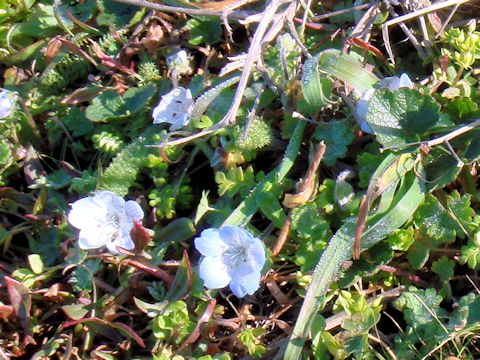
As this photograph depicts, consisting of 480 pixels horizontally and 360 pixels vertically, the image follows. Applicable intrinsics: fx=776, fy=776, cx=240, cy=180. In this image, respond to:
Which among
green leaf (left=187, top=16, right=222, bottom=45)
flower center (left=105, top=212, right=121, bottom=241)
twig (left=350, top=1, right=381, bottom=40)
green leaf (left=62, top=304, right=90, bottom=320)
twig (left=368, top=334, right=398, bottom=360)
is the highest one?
twig (left=350, top=1, right=381, bottom=40)

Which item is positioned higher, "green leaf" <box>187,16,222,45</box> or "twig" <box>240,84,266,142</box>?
"green leaf" <box>187,16,222,45</box>

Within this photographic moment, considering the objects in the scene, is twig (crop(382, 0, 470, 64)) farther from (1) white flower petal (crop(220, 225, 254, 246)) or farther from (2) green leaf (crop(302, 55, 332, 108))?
(1) white flower petal (crop(220, 225, 254, 246))

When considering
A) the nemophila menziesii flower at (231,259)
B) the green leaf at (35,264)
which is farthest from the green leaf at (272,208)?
the green leaf at (35,264)

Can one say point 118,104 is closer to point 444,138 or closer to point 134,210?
point 134,210

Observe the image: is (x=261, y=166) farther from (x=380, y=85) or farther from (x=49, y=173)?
(x=49, y=173)

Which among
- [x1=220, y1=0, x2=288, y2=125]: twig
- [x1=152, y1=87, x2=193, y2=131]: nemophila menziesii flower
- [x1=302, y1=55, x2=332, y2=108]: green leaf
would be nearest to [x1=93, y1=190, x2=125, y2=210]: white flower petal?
[x1=152, y1=87, x2=193, y2=131]: nemophila menziesii flower

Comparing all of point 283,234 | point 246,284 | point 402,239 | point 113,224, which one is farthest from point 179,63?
point 402,239

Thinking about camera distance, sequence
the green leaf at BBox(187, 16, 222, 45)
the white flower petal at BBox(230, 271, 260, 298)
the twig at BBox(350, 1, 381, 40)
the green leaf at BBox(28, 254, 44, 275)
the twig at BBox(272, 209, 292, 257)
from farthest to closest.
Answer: the green leaf at BBox(187, 16, 222, 45) → the twig at BBox(350, 1, 381, 40) → the green leaf at BBox(28, 254, 44, 275) → the twig at BBox(272, 209, 292, 257) → the white flower petal at BBox(230, 271, 260, 298)
